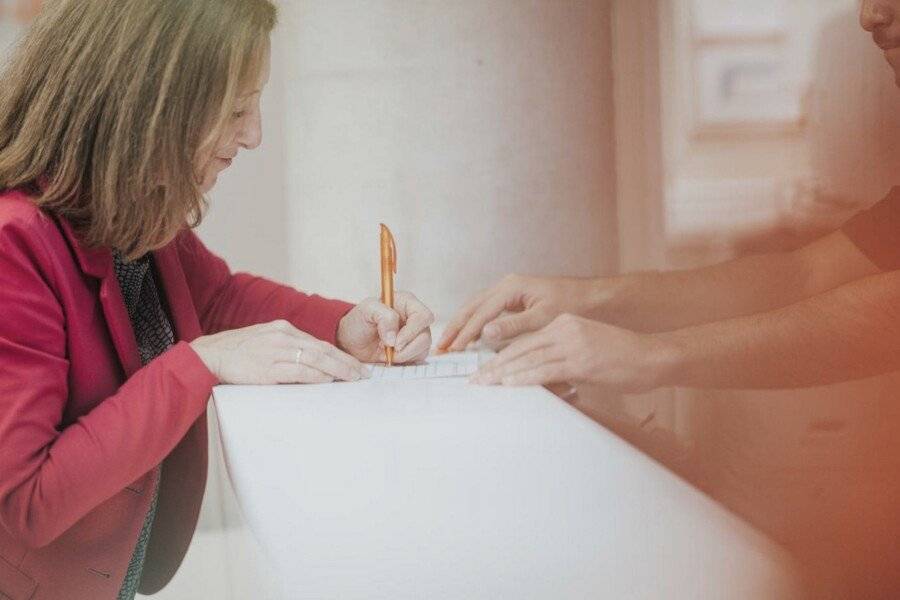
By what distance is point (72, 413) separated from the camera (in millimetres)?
684

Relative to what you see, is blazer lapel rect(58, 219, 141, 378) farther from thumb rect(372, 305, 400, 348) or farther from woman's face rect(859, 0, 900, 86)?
woman's face rect(859, 0, 900, 86)

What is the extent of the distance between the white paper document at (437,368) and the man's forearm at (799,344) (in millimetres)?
157

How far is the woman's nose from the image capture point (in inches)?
23.1

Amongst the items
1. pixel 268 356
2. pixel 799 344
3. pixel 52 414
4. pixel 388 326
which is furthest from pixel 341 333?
pixel 799 344

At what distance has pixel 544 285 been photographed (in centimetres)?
88

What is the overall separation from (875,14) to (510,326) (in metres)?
0.39

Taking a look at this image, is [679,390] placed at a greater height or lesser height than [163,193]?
lesser

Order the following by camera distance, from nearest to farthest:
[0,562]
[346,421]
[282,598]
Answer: [282,598] < [346,421] < [0,562]

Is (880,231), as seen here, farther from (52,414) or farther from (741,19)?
(52,414)

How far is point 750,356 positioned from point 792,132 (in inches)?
6.2

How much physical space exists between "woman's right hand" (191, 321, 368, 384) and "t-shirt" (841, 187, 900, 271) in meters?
0.37

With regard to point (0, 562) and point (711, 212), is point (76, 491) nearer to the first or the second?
point (0, 562)

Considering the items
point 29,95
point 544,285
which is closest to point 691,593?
point 544,285

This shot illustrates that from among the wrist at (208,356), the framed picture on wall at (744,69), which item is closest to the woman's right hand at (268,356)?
the wrist at (208,356)
